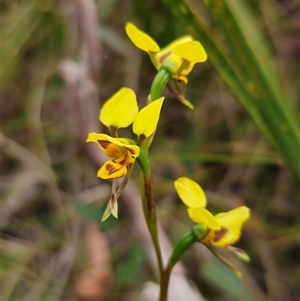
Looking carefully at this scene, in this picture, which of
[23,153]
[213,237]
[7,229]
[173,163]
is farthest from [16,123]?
[213,237]

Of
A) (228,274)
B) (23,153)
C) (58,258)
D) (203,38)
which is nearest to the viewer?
(203,38)

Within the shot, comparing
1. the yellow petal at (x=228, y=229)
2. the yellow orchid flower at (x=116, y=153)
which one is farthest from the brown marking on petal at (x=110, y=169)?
the yellow petal at (x=228, y=229)

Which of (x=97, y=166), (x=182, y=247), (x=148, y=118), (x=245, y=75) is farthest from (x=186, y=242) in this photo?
(x=97, y=166)

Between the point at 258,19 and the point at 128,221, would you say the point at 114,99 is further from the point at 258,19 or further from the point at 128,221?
the point at 258,19

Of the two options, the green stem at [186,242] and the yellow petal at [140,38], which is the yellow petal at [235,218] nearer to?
the green stem at [186,242]

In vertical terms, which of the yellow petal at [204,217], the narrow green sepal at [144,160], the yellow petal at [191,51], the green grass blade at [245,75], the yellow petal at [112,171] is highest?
the yellow petal at [191,51]

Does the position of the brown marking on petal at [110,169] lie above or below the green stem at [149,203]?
above

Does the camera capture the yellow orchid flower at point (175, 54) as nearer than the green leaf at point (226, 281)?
Yes
